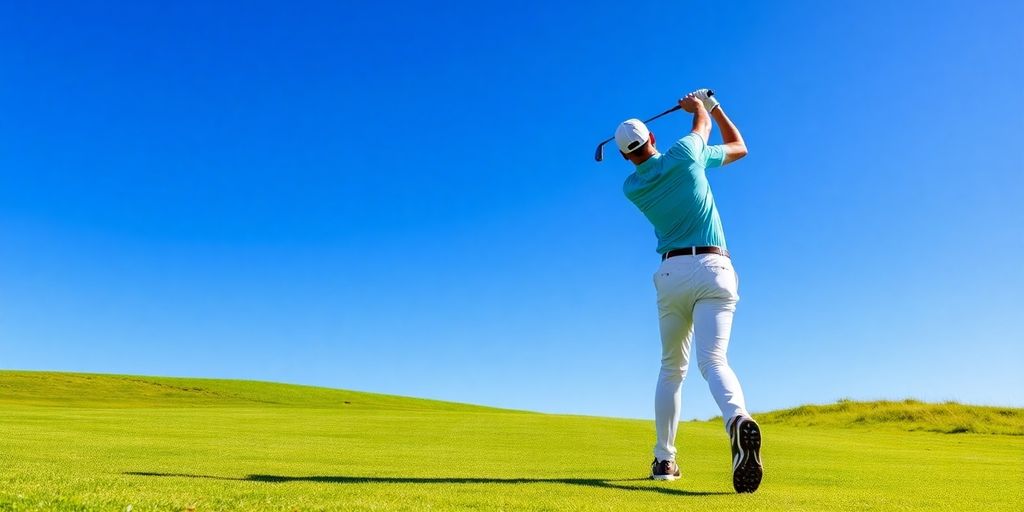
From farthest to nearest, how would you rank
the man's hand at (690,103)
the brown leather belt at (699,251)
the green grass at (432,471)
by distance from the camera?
1. the man's hand at (690,103)
2. the brown leather belt at (699,251)
3. the green grass at (432,471)

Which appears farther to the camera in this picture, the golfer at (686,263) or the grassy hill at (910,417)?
the grassy hill at (910,417)

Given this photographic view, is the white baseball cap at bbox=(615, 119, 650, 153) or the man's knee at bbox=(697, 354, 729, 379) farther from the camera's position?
the white baseball cap at bbox=(615, 119, 650, 153)

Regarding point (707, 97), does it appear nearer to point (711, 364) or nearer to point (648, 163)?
point (648, 163)

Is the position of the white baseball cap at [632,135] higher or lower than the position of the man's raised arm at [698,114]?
lower

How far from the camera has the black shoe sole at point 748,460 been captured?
4738mm

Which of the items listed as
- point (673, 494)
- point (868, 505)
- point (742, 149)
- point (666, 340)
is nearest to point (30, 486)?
point (673, 494)

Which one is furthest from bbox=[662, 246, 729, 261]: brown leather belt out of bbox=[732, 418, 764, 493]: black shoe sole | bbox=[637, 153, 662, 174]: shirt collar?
bbox=[732, 418, 764, 493]: black shoe sole

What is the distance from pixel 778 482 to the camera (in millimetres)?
5762

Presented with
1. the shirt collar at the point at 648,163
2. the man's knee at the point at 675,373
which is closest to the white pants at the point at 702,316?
the man's knee at the point at 675,373

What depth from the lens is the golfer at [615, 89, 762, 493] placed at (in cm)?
543

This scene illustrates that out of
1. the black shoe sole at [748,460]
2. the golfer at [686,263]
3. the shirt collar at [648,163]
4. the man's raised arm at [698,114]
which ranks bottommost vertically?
the black shoe sole at [748,460]

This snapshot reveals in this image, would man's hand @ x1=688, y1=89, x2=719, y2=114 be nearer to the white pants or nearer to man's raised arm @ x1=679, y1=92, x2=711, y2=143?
man's raised arm @ x1=679, y1=92, x2=711, y2=143

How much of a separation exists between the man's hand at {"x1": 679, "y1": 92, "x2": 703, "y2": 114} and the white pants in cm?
137

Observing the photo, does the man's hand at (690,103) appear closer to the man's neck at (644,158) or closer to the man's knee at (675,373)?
the man's neck at (644,158)
